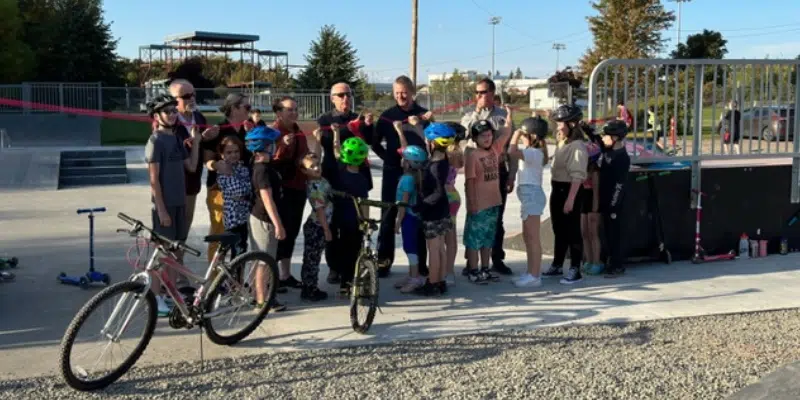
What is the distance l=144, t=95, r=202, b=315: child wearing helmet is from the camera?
5.79 meters

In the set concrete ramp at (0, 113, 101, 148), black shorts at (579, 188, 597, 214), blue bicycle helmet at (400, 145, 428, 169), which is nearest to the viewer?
blue bicycle helmet at (400, 145, 428, 169)

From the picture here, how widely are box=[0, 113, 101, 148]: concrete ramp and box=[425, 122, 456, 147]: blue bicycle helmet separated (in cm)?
2721

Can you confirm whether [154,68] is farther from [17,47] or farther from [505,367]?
[505,367]

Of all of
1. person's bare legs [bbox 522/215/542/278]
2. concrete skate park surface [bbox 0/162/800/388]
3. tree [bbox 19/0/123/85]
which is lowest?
concrete skate park surface [bbox 0/162/800/388]

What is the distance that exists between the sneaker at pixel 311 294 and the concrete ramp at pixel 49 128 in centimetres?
2679

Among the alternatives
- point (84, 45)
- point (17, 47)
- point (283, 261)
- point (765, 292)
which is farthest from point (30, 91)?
point (765, 292)

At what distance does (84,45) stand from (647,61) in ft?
135

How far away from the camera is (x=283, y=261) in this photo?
7.08 m

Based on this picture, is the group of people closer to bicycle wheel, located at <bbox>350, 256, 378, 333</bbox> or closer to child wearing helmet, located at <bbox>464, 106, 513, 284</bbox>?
child wearing helmet, located at <bbox>464, 106, 513, 284</bbox>

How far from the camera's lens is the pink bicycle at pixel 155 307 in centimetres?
452

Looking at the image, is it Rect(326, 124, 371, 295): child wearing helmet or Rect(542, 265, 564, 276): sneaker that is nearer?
Rect(326, 124, 371, 295): child wearing helmet

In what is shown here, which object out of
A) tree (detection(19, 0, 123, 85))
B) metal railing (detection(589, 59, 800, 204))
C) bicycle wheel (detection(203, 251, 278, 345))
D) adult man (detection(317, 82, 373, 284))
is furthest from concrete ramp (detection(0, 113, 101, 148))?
bicycle wheel (detection(203, 251, 278, 345))

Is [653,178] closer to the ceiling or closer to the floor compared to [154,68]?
closer to the floor

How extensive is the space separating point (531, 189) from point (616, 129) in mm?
1086
